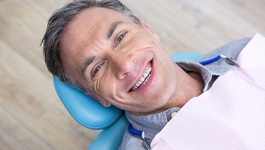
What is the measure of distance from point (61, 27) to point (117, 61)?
22 cm

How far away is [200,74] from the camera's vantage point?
3.79ft

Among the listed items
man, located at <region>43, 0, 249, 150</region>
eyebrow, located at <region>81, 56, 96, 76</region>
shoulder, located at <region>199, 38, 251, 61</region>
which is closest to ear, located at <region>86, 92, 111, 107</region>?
man, located at <region>43, 0, 249, 150</region>

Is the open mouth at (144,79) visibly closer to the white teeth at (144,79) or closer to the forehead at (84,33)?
the white teeth at (144,79)

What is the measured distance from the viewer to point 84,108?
1143 mm

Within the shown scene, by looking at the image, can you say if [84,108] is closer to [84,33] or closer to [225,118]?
[84,33]

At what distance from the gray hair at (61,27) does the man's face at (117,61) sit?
0.08 feet

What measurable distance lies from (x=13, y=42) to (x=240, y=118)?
1361 mm

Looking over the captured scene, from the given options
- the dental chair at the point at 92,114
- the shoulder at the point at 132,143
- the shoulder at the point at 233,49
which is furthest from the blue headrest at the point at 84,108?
the shoulder at the point at 233,49

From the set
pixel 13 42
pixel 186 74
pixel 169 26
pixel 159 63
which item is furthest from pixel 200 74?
pixel 13 42

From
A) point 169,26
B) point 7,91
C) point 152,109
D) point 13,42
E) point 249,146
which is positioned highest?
point 249,146

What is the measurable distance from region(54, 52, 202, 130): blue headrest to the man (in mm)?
54

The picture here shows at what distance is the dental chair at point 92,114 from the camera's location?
114cm

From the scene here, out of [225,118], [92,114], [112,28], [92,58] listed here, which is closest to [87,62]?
[92,58]

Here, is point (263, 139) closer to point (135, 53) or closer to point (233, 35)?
point (135, 53)
